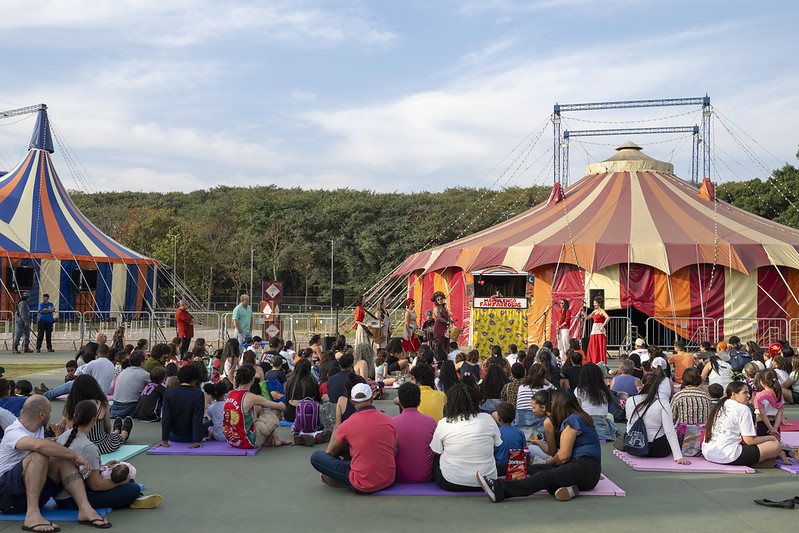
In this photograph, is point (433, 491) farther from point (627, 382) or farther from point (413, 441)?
point (627, 382)

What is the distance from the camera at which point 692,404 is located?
270 inches

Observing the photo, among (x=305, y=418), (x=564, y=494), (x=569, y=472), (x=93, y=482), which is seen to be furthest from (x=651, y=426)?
(x=93, y=482)

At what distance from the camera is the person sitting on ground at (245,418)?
22.5 feet

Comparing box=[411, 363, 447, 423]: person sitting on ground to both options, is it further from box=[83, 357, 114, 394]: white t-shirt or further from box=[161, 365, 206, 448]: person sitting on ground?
box=[83, 357, 114, 394]: white t-shirt

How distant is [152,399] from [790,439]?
7.21 meters

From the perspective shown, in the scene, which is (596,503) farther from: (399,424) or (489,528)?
(399,424)

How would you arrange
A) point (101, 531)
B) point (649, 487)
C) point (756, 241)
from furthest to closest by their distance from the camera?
point (756, 241), point (649, 487), point (101, 531)

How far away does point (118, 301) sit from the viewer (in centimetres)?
2356

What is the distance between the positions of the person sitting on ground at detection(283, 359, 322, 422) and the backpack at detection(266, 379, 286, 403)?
636 millimetres

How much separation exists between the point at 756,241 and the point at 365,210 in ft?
103

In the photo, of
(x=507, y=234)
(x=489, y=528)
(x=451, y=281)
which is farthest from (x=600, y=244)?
(x=489, y=528)

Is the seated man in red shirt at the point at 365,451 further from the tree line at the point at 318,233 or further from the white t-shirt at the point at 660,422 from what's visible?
the tree line at the point at 318,233

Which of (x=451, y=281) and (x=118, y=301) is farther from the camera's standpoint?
(x=118, y=301)

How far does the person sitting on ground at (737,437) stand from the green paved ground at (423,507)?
17cm
